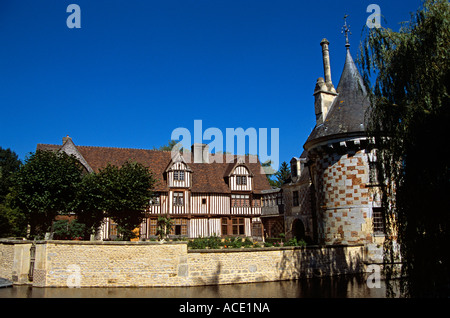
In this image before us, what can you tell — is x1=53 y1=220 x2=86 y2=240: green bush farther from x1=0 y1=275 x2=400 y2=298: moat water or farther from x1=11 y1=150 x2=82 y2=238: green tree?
x1=0 y1=275 x2=400 y2=298: moat water

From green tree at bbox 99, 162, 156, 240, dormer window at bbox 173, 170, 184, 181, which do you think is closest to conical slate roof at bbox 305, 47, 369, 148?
green tree at bbox 99, 162, 156, 240

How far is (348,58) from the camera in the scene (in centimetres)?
1942

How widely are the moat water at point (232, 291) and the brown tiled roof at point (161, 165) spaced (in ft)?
48.5

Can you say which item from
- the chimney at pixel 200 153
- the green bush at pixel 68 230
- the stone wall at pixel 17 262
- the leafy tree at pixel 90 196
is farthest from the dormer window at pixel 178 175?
the stone wall at pixel 17 262

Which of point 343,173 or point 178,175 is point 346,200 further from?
point 178,175

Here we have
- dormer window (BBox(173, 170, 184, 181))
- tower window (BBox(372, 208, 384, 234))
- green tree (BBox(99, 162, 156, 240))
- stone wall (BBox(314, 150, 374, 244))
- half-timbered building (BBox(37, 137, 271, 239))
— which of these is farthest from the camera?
dormer window (BBox(173, 170, 184, 181))

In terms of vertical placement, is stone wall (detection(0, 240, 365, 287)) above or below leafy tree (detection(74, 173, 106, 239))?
below

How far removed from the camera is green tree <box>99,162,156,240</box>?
20953 mm

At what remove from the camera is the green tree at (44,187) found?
790 inches

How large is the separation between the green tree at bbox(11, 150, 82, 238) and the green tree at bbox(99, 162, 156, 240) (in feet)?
6.65

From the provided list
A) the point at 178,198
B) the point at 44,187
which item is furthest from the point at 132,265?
the point at 178,198

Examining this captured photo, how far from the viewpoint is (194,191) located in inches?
1133

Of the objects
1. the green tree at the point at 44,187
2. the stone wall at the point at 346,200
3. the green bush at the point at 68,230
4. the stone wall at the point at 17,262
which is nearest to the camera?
the stone wall at the point at 17,262
